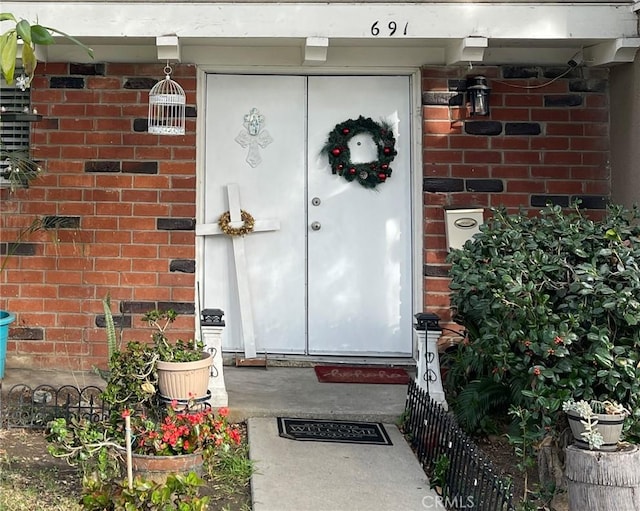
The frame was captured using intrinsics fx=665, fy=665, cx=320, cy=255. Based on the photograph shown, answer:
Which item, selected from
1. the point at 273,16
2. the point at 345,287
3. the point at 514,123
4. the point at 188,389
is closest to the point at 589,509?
the point at 188,389

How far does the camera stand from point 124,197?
16.5ft

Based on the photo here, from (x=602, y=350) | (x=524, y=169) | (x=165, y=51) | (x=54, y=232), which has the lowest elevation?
(x=602, y=350)

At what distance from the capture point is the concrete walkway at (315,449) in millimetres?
3105

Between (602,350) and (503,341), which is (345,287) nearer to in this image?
(503,341)

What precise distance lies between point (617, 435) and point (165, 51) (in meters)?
3.67

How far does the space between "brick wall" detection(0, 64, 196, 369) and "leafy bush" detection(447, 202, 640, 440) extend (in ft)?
8.18

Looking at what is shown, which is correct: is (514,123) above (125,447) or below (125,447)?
above

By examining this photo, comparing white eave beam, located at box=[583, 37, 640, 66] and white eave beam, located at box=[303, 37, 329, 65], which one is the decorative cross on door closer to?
white eave beam, located at box=[303, 37, 329, 65]

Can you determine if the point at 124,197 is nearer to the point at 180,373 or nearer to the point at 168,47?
the point at 168,47

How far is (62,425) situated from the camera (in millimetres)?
2959

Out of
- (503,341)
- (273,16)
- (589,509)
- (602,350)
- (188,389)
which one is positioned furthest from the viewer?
A: (273,16)

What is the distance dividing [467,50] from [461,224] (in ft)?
4.06

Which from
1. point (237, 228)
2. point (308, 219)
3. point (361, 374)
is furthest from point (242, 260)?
point (361, 374)

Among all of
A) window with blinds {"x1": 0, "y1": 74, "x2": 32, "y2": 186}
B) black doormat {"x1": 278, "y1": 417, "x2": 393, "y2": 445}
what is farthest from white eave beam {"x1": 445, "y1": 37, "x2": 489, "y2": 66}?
window with blinds {"x1": 0, "y1": 74, "x2": 32, "y2": 186}
